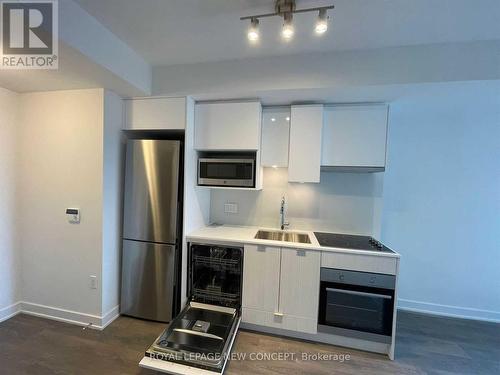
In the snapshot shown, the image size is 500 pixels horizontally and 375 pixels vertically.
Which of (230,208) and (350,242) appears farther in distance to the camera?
(230,208)

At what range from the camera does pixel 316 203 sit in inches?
105

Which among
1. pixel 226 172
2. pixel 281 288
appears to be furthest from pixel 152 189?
pixel 281 288

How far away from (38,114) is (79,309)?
79.5 inches

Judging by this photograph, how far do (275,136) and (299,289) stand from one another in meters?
1.54

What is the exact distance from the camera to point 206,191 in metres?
2.82

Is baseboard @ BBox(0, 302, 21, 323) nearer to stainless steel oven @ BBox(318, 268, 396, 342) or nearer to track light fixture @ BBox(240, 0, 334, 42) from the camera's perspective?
stainless steel oven @ BBox(318, 268, 396, 342)

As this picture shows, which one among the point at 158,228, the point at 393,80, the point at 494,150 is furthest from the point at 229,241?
the point at 494,150

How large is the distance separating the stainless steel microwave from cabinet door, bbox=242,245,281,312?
2.21 feet

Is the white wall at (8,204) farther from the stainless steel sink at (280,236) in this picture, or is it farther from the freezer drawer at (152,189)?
the stainless steel sink at (280,236)

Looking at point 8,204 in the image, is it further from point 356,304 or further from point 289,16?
point 356,304

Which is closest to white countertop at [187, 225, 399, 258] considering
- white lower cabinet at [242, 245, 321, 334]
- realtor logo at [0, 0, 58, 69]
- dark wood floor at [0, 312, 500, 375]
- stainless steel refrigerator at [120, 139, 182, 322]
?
white lower cabinet at [242, 245, 321, 334]

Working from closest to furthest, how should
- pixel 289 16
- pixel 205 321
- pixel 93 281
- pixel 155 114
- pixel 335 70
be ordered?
pixel 289 16
pixel 335 70
pixel 205 321
pixel 93 281
pixel 155 114

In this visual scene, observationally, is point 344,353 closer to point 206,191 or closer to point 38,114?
point 206,191

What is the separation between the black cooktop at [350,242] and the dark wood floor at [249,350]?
3.03ft
